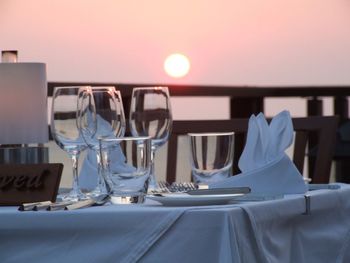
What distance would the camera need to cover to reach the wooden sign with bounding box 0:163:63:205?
1.53 m

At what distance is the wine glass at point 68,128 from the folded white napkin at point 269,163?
253mm

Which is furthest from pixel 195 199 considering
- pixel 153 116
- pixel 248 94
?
pixel 248 94

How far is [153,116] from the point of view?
178cm

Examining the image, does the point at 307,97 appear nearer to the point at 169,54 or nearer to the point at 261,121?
the point at 261,121

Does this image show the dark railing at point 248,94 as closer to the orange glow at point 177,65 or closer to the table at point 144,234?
the table at point 144,234

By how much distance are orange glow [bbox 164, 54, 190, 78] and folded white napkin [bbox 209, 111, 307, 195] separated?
10287 millimetres

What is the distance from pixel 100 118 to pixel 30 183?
0.21 meters

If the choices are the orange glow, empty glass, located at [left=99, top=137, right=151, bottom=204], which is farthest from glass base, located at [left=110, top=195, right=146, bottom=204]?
the orange glow

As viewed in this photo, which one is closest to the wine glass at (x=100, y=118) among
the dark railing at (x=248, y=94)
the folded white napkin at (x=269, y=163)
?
the folded white napkin at (x=269, y=163)

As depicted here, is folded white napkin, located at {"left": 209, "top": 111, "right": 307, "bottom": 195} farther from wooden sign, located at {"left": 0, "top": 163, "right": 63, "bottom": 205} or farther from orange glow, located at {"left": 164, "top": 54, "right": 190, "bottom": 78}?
orange glow, located at {"left": 164, "top": 54, "right": 190, "bottom": 78}

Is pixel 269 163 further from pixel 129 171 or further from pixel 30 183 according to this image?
pixel 30 183

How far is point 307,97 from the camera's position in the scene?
618 centimetres

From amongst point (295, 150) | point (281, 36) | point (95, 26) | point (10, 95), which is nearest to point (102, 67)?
point (95, 26)

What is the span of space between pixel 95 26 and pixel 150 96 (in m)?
10.4
